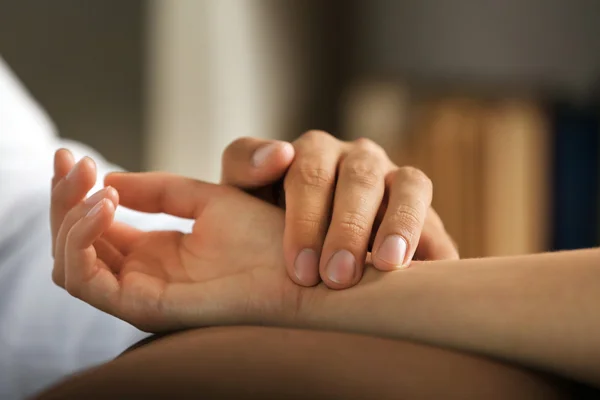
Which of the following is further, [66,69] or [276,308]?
[66,69]

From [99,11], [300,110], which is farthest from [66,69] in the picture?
[300,110]

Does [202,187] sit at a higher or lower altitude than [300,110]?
higher

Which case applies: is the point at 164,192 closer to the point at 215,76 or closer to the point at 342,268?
the point at 342,268

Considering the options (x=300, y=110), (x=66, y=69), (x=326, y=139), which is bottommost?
(x=300, y=110)

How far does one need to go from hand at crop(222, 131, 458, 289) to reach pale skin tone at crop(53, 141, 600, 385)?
2 centimetres

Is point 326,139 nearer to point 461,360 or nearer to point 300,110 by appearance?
point 461,360

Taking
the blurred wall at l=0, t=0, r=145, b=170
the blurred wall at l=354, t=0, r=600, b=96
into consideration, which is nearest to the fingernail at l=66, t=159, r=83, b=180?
the blurred wall at l=0, t=0, r=145, b=170

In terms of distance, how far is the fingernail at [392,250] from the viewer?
1.73ft

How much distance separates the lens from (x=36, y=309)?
2.41ft

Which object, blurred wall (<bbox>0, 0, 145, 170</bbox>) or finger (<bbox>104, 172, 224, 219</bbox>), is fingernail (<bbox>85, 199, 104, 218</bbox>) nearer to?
finger (<bbox>104, 172, 224, 219</bbox>)

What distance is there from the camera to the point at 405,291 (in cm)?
51

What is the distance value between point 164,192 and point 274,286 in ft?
0.55

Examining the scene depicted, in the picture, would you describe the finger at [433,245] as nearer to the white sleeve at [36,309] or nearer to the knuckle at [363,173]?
the knuckle at [363,173]

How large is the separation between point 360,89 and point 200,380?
9.51 ft
